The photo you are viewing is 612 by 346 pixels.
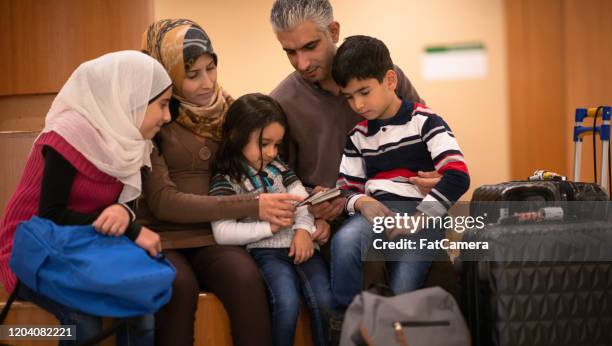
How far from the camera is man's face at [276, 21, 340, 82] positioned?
233 cm

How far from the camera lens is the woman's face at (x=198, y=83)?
7.04 feet

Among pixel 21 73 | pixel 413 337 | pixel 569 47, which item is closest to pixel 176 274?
pixel 413 337

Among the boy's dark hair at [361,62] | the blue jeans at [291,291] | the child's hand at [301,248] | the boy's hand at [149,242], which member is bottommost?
the blue jeans at [291,291]

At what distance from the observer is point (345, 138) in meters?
2.45

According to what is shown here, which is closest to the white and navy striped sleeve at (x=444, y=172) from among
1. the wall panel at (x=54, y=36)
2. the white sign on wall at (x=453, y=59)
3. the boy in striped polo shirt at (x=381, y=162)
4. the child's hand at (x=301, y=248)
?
the boy in striped polo shirt at (x=381, y=162)

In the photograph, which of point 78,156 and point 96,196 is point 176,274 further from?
point 78,156

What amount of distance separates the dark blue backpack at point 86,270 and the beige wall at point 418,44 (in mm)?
3512

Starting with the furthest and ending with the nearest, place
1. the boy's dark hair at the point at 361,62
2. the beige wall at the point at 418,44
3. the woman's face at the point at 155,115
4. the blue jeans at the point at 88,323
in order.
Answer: the beige wall at the point at 418,44, the boy's dark hair at the point at 361,62, the woman's face at the point at 155,115, the blue jeans at the point at 88,323

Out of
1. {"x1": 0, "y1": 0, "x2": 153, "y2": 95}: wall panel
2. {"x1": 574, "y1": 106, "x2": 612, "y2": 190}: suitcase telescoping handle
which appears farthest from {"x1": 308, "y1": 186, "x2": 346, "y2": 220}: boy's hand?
{"x1": 0, "y1": 0, "x2": 153, "y2": 95}: wall panel

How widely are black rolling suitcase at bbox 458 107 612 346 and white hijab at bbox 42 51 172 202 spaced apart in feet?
3.36

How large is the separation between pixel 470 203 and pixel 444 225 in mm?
109

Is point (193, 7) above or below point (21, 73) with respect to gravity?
above

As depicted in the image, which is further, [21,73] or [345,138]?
[21,73]

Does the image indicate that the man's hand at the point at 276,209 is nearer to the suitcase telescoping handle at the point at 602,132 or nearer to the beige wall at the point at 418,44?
the suitcase telescoping handle at the point at 602,132
